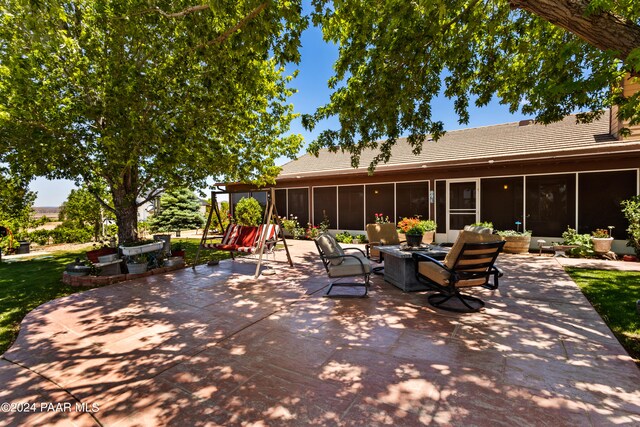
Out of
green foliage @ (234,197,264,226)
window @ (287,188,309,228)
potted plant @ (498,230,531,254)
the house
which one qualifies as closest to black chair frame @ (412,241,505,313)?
potted plant @ (498,230,531,254)

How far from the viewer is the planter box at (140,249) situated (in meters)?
6.49

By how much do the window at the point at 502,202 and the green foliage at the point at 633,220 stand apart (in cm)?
252

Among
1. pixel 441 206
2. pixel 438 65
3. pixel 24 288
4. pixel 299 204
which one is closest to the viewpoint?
pixel 438 65

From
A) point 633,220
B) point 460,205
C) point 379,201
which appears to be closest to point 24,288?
point 379,201

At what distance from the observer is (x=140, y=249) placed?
664cm

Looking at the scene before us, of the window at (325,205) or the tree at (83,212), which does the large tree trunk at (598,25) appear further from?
the tree at (83,212)

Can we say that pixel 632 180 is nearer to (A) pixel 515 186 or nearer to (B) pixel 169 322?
(A) pixel 515 186

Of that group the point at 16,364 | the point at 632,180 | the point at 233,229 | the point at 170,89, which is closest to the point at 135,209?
the point at 233,229

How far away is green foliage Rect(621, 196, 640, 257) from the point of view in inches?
293

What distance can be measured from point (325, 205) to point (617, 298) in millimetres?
10583

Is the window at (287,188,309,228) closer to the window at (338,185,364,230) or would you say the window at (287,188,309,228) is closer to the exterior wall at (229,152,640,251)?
the exterior wall at (229,152,640,251)

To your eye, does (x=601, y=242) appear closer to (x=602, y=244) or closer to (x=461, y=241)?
(x=602, y=244)

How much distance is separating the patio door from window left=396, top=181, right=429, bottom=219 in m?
0.91

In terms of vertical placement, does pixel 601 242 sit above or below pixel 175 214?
below
